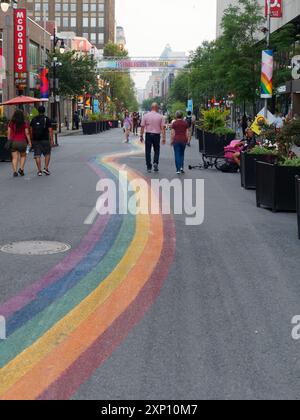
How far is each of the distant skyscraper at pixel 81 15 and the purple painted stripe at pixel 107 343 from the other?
569ft

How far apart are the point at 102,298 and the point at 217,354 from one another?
1744 mm

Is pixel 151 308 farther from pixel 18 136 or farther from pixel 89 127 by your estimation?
pixel 89 127

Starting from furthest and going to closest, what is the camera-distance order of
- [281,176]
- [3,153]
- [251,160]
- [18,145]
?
[3,153] → [18,145] → [251,160] → [281,176]

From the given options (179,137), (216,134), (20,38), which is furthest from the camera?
(20,38)

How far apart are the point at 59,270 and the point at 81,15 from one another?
582 ft

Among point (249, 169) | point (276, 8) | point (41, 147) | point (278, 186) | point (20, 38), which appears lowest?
point (278, 186)

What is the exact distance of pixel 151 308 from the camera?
20.3 ft

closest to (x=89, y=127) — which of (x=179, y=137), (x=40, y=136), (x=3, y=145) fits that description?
(x=3, y=145)

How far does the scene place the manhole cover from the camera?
27.9 ft

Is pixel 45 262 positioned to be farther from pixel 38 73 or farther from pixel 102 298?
pixel 38 73

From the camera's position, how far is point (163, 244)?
30.2 ft

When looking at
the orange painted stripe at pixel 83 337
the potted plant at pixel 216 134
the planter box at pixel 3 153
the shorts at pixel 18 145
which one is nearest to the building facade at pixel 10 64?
the potted plant at pixel 216 134

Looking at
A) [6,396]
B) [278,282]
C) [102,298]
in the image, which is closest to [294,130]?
[278,282]

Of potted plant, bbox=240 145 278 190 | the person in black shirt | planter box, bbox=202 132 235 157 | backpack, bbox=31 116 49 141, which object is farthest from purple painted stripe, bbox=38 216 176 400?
planter box, bbox=202 132 235 157
